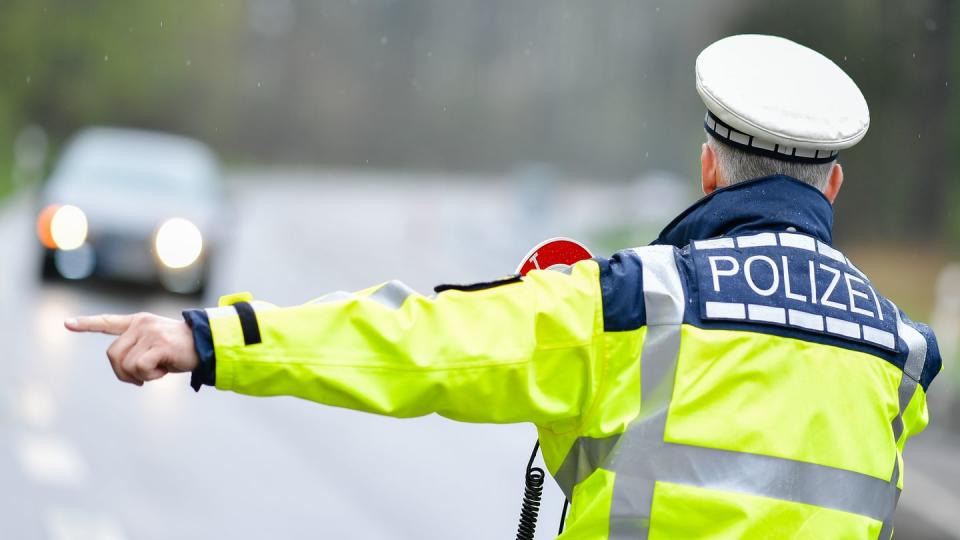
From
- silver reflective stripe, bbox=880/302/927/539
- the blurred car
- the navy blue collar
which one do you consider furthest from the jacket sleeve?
the blurred car

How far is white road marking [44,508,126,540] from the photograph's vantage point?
6.73 meters

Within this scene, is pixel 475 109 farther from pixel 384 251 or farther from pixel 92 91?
pixel 384 251

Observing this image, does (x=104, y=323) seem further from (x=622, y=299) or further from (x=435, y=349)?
(x=622, y=299)

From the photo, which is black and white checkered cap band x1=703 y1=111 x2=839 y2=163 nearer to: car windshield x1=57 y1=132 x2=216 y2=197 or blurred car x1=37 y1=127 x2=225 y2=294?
blurred car x1=37 y1=127 x2=225 y2=294

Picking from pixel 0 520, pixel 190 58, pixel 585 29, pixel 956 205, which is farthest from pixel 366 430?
pixel 585 29

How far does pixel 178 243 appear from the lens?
15008 mm

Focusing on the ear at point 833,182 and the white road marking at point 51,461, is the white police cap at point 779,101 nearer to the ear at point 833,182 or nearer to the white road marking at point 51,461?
the ear at point 833,182

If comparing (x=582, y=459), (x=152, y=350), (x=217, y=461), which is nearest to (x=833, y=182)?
(x=582, y=459)

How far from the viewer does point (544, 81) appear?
7588cm

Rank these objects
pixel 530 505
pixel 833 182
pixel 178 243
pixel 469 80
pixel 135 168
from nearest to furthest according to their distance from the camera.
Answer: pixel 833 182 < pixel 530 505 < pixel 178 243 < pixel 135 168 < pixel 469 80

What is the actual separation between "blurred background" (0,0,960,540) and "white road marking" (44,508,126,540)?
2 cm

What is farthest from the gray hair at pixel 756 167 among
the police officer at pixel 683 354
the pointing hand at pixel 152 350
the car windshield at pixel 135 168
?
the car windshield at pixel 135 168

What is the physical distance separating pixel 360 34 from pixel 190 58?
21802 millimetres

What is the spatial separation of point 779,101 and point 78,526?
17.6 ft
